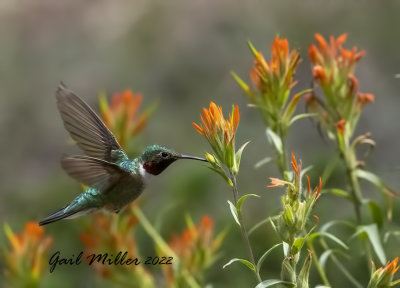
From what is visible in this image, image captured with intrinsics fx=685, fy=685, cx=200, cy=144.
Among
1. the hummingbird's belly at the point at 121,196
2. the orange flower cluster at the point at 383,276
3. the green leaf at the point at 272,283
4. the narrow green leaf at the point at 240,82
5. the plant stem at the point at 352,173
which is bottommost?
the orange flower cluster at the point at 383,276

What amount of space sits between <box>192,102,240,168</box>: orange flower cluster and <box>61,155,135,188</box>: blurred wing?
31 cm

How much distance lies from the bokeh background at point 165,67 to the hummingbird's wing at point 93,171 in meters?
1.64

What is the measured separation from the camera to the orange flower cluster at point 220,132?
4.69 feet

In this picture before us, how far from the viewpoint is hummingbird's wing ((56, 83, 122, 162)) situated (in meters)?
1.74

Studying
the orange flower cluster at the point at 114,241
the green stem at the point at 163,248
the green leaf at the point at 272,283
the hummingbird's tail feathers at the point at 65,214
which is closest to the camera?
the green leaf at the point at 272,283

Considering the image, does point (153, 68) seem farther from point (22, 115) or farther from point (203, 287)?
point (203, 287)

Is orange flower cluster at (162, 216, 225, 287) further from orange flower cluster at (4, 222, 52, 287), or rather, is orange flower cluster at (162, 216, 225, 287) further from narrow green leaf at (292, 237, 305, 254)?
narrow green leaf at (292, 237, 305, 254)

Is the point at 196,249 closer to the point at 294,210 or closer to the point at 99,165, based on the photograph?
the point at 99,165

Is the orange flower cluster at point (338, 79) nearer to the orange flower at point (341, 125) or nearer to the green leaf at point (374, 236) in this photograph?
the orange flower at point (341, 125)

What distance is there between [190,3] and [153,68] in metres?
0.93

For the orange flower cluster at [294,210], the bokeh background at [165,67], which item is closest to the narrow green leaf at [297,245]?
the orange flower cluster at [294,210]

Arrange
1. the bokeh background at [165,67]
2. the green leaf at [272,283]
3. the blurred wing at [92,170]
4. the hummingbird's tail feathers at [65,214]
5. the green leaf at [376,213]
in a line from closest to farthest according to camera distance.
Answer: the green leaf at [272,283]
the blurred wing at [92,170]
the hummingbird's tail feathers at [65,214]
the green leaf at [376,213]
the bokeh background at [165,67]

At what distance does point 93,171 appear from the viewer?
1.76 meters

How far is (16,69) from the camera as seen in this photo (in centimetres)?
610
